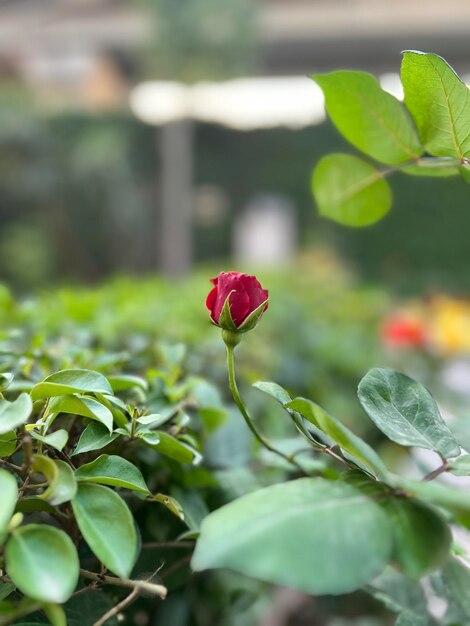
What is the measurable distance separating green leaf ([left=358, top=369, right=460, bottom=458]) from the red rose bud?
2.9 inches

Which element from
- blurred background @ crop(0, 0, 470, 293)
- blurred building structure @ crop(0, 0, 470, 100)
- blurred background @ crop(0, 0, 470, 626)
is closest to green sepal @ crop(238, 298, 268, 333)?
blurred background @ crop(0, 0, 470, 626)

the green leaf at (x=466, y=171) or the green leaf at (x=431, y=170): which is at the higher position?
the green leaf at (x=466, y=171)

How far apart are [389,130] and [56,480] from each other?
11.7 inches

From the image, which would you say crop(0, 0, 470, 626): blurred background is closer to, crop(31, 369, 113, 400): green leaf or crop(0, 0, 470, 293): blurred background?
crop(0, 0, 470, 293): blurred background

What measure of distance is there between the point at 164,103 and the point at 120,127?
656mm

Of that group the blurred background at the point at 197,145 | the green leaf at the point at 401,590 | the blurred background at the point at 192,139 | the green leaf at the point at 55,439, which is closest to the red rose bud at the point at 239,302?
the green leaf at the point at 55,439

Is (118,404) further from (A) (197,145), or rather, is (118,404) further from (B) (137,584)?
(A) (197,145)

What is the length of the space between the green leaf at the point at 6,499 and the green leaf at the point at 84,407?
0.07 m

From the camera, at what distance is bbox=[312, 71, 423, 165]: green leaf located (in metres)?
0.42

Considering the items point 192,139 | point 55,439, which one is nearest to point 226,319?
point 55,439

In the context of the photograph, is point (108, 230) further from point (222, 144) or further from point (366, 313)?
point (366, 313)

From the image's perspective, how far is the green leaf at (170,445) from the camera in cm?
37

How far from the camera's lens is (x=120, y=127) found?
8891 mm

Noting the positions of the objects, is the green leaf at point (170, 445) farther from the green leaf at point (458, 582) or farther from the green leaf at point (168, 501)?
the green leaf at point (458, 582)
